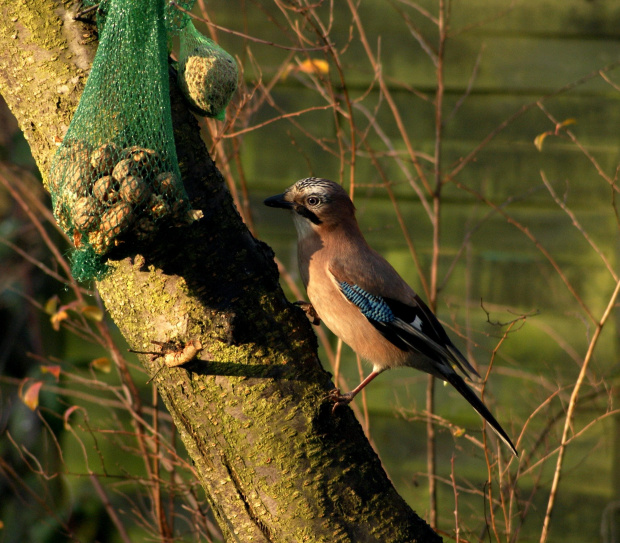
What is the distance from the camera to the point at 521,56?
3.58 metres

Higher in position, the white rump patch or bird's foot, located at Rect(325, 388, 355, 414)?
bird's foot, located at Rect(325, 388, 355, 414)

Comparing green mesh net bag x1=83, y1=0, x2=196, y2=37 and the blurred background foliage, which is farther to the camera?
the blurred background foliage

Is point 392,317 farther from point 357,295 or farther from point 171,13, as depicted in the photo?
point 171,13

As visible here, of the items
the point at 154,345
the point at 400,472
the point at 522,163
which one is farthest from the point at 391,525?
the point at 522,163

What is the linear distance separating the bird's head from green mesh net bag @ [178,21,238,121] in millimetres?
737

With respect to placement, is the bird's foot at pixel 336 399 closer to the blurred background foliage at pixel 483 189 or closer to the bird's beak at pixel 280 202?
the bird's beak at pixel 280 202

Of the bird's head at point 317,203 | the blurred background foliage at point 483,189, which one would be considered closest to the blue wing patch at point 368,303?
the bird's head at point 317,203

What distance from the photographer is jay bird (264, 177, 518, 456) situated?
240cm

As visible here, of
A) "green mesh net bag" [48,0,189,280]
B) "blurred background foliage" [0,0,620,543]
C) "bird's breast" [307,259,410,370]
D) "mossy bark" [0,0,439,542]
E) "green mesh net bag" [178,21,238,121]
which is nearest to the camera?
"green mesh net bag" [48,0,189,280]

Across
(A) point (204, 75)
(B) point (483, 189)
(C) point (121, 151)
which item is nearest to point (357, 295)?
(A) point (204, 75)

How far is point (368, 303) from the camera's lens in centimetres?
244

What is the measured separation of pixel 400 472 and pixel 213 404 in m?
2.42

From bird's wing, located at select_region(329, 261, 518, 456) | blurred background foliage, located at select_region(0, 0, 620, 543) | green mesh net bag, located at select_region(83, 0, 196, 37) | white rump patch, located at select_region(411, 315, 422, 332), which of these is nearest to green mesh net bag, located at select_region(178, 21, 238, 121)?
green mesh net bag, located at select_region(83, 0, 196, 37)

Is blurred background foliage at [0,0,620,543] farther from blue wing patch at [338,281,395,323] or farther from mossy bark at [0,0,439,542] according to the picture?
mossy bark at [0,0,439,542]
